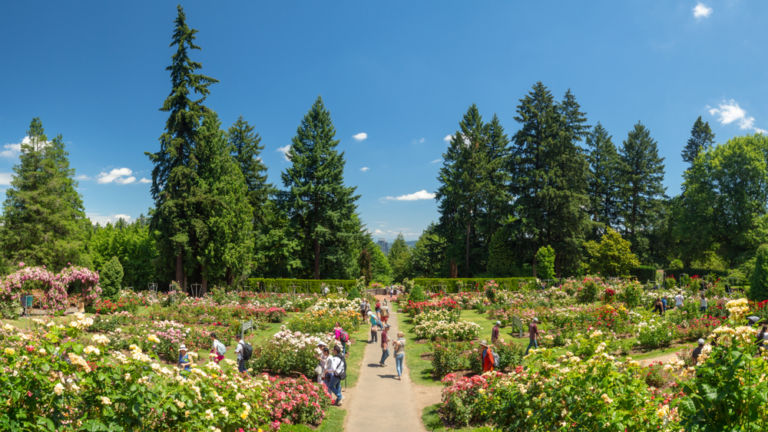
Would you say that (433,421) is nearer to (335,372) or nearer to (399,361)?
(335,372)

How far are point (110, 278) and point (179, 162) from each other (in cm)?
1105

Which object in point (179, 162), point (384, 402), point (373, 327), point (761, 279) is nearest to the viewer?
point (384, 402)

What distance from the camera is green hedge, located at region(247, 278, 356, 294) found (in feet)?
106

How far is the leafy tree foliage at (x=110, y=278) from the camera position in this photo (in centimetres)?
2108

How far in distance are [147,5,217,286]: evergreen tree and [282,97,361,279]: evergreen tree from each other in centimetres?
1051

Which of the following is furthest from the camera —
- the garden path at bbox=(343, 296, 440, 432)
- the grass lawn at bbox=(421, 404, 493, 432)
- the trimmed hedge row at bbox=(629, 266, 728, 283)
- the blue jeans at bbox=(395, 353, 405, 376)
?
the trimmed hedge row at bbox=(629, 266, 728, 283)

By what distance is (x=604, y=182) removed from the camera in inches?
1741

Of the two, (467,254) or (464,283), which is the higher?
(467,254)

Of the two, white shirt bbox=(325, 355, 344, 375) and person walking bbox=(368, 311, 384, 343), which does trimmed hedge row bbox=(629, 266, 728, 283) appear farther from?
white shirt bbox=(325, 355, 344, 375)

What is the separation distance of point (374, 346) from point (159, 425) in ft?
42.2

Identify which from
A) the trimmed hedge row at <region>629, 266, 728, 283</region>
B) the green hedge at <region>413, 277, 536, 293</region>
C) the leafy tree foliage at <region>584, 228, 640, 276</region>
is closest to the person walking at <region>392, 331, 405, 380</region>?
the green hedge at <region>413, 277, 536, 293</region>

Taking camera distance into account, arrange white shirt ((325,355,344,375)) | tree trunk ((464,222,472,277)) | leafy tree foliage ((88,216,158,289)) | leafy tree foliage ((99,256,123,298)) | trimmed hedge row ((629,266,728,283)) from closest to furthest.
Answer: white shirt ((325,355,344,375)), leafy tree foliage ((99,256,123,298)), trimmed hedge row ((629,266,728,283)), leafy tree foliage ((88,216,158,289)), tree trunk ((464,222,472,277))

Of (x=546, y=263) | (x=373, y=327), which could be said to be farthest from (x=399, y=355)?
(x=546, y=263)

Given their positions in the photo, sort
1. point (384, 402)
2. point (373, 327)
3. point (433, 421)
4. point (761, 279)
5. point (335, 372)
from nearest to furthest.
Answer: point (433, 421), point (335, 372), point (384, 402), point (373, 327), point (761, 279)
